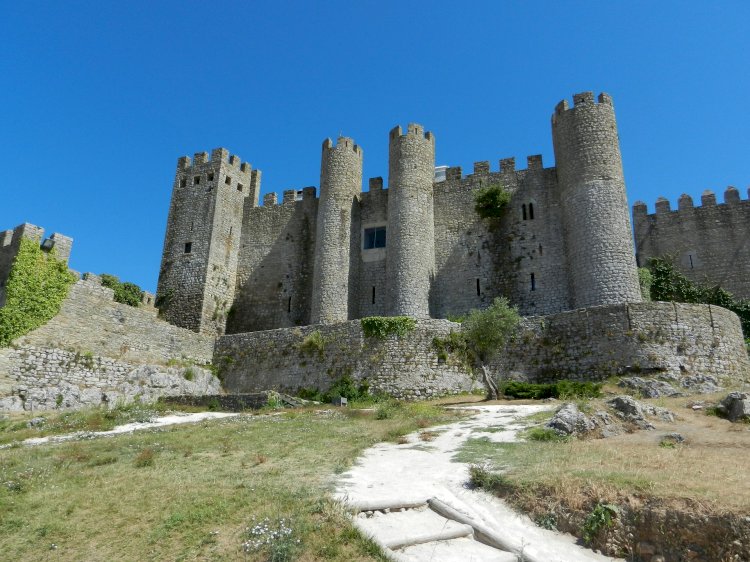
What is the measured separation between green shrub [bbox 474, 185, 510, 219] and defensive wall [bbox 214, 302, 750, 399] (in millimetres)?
8914

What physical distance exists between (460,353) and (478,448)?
1186 centimetres

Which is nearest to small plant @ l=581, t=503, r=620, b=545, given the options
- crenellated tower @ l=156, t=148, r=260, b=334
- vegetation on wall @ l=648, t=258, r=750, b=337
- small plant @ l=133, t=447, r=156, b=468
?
small plant @ l=133, t=447, r=156, b=468

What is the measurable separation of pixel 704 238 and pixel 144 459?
108ft

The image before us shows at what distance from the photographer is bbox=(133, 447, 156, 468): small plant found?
34.7ft

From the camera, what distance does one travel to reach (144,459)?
10.7 metres

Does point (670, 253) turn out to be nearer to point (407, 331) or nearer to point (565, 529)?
point (407, 331)

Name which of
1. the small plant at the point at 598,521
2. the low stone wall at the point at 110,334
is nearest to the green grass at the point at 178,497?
the small plant at the point at 598,521

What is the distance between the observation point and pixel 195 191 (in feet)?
109

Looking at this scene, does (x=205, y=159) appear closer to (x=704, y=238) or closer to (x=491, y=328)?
(x=491, y=328)

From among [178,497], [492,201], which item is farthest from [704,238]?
[178,497]

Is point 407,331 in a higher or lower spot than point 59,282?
lower

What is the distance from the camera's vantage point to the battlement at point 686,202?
111 feet

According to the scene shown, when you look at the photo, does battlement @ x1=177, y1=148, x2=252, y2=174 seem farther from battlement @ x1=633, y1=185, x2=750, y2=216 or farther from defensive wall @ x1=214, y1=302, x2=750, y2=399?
battlement @ x1=633, y1=185, x2=750, y2=216

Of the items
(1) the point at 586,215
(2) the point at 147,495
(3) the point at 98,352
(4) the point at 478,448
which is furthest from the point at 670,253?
(2) the point at 147,495
